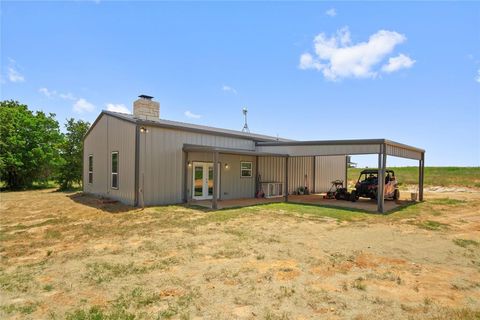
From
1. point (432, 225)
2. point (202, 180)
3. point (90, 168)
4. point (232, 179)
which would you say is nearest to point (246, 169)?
point (232, 179)

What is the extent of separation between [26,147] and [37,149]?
1.19m

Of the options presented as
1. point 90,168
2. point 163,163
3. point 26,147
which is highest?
point 26,147

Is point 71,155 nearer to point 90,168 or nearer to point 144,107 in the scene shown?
point 90,168

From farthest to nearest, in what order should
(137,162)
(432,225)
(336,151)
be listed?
(336,151), (137,162), (432,225)

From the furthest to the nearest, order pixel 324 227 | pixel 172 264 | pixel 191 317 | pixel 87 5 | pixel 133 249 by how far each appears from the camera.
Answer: pixel 87 5, pixel 324 227, pixel 133 249, pixel 172 264, pixel 191 317

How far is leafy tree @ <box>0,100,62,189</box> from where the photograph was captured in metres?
20.3

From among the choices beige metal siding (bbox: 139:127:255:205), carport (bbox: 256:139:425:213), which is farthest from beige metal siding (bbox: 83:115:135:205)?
carport (bbox: 256:139:425:213)

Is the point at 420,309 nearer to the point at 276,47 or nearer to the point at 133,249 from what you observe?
the point at 133,249

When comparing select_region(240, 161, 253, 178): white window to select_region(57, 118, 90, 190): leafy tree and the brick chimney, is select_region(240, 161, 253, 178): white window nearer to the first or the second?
the brick chimney

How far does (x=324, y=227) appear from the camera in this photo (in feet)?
27.6

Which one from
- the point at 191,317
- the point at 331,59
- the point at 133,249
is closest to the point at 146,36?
the point at 331,59

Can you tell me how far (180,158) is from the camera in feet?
42.1

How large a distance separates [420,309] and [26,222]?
34.2 feet

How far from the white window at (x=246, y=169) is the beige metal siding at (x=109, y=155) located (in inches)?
239
